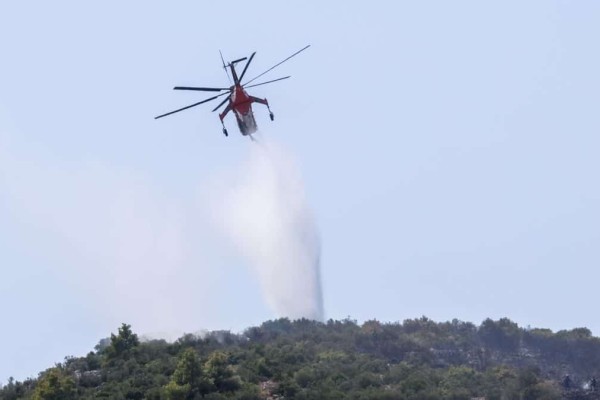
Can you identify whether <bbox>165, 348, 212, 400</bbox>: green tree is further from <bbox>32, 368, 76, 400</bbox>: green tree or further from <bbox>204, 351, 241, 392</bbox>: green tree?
<bbox>32, 368, 76, 400</bbox>: green tree

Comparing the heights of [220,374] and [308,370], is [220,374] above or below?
below

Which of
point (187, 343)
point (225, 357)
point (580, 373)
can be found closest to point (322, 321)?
point (580, 373)

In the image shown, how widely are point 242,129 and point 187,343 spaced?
17506 millimetres

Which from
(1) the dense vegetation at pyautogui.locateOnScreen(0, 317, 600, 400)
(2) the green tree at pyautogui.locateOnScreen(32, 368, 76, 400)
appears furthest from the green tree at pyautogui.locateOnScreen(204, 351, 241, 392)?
(2) the green tree at pyautogui.locateOnScreen(32, 368, 76, 400)

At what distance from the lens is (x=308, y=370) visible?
72750 millimetres

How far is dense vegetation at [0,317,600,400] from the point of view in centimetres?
6750

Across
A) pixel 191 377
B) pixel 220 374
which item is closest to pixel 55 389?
pixel 191 377

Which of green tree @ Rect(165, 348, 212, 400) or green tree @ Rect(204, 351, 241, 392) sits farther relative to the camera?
green tree @ Rect(204, 351, 241, 392)

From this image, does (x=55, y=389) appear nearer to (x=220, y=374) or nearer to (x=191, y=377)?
(x=191, y=377)

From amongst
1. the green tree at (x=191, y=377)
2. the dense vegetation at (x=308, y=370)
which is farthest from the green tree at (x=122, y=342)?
the green tree at (x=191, y=377)

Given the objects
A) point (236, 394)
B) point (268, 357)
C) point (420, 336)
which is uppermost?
point (420, 336)

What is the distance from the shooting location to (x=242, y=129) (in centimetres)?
7069

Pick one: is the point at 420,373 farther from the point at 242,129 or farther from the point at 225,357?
the point at 242,129

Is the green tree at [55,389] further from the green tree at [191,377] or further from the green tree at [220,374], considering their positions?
the green tree at [220,374]
